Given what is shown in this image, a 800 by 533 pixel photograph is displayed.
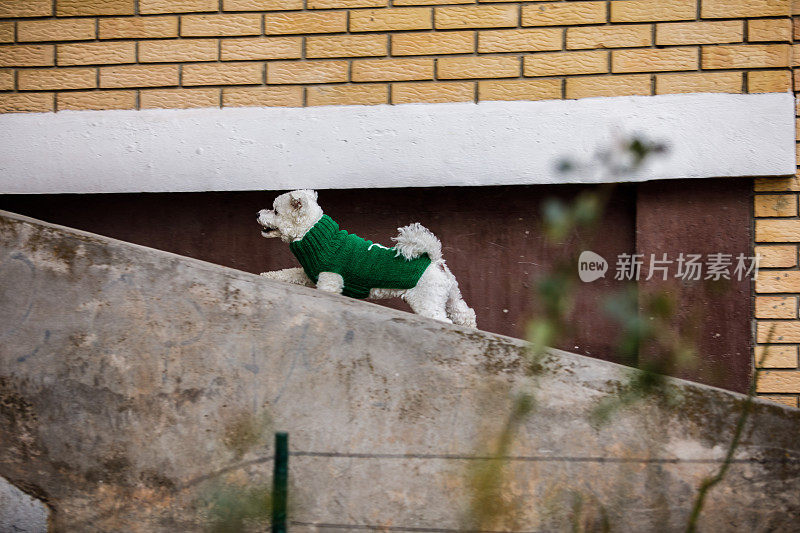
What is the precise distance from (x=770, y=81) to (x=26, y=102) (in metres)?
4.24

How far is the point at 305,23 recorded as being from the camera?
3.79m

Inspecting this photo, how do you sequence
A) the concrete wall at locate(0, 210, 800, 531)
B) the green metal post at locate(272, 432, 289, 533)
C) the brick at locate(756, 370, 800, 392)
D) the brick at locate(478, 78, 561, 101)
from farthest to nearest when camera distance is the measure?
1. the brick at locate(478, 78, 561, 101)
2. the brick at locate(756, 370, 800, 392)
3. the concrete wall at locate(0, 210, 800, 531)
4. the green metal post at locate(272, 432, 289, 533)

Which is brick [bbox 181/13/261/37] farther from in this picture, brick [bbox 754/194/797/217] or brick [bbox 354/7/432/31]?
brick [bbox 754/194/797/217]

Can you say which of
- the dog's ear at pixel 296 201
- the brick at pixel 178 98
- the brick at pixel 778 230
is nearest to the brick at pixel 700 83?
the brick at pixel 778 230

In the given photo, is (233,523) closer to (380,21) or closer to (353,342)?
(353,342)

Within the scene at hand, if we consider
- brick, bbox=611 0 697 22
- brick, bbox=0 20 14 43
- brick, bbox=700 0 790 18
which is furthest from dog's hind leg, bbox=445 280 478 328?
brick, bbox=0 20 14 43

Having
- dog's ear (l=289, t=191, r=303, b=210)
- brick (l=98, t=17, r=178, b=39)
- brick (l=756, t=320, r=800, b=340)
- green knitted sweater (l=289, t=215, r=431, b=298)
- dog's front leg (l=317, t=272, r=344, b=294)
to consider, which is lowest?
brick (l=756, t=320, r=800, b=340)

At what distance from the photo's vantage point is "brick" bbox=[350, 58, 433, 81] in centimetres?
375

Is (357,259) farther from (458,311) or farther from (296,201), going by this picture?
(458,311)

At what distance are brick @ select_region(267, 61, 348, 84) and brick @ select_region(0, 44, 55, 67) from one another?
131 centimetres

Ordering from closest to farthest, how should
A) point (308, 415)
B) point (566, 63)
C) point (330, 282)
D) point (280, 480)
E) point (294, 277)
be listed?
1. point (280, 480)
2. point (308, 415)
3. point (330, 282)
4. point (294, 277)
5. point (566, 63)

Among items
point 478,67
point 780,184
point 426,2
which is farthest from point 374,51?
point 780,184

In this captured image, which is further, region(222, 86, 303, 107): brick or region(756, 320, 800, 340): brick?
region(222, 86, 303, 107): brick

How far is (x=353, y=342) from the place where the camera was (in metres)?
2.43
